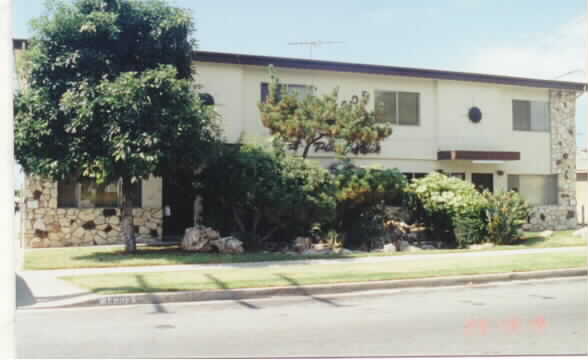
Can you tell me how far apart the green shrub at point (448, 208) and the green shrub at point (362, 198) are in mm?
929

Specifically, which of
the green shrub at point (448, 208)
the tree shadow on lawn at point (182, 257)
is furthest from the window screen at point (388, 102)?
the tree shadow on lawn at point (182, 257)

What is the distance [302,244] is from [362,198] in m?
2.18

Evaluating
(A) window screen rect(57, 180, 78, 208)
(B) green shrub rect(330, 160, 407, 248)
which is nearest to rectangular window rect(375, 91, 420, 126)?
(B) green shrub rect(330, 160, 407, 248)

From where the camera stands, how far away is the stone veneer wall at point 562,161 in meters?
23.3

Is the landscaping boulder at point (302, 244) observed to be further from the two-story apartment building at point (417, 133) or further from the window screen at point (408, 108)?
the window screen at point (408, 108)

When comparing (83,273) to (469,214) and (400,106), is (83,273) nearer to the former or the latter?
(469,214)

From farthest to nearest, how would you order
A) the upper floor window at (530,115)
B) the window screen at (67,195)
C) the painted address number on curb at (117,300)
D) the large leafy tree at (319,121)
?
1. the upper floor window at (530,115)
2. the window screen at (67,195)
3. the large leafy tree at (319,121)
4. the painted address number on curb at (117,300)

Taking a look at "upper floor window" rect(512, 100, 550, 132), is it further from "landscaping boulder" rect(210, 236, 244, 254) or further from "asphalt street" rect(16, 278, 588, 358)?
"asphalt street" rect(16, 278, 588, 358)

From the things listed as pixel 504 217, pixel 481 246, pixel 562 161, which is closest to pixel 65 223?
pixel 481 246

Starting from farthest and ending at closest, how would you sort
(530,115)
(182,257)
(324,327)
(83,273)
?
(530,115)
(182,257)
(83,273)
(324,327)

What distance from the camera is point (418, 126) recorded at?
21.3 m

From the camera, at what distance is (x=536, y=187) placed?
23.4m

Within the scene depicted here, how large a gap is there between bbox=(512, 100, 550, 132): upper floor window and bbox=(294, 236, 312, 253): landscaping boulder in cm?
1083

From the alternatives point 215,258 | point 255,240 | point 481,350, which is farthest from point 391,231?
point 481,350
